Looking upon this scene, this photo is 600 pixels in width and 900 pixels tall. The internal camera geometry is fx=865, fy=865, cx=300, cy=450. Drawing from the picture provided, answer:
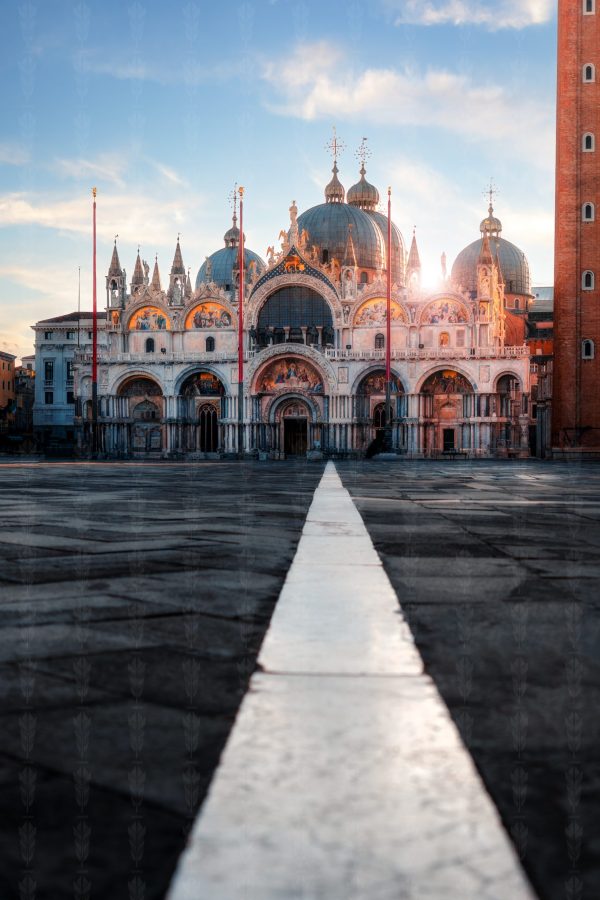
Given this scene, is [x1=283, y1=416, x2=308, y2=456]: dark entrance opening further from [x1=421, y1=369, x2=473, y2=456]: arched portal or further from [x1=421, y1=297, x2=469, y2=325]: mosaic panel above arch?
[x1=421, y1=297, x2=469, y2=325]: mosaic panel above arch

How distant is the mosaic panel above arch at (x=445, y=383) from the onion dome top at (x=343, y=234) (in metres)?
13.3

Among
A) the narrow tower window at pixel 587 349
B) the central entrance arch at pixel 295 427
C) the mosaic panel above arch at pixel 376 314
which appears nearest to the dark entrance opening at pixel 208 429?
the central entrance arch at pixel 295 427

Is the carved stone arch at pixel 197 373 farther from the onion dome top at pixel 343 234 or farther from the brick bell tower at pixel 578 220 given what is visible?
the brick bell tower at pixel 578 220

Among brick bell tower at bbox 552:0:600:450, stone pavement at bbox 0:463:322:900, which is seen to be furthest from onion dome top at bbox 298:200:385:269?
stone pavement at bbox 0:463:322:900

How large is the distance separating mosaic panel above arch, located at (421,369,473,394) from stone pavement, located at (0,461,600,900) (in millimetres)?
44400

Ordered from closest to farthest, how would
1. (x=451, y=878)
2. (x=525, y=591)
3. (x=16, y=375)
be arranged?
(x=451, y=878), (x=525, y=591), (x=16, y=375)

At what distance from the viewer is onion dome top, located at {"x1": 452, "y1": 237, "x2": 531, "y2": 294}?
69.6 meters

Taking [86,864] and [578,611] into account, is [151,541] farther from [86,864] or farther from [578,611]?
[86,864]

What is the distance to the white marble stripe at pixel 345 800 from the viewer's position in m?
0.93

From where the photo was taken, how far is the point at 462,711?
5.04ft

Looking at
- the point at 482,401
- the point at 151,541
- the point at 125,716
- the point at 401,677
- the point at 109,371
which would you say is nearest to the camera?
the point at 125,716

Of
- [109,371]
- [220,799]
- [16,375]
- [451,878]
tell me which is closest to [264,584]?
[220,799]

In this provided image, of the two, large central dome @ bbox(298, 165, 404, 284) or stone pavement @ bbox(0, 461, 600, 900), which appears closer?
stone pavement @ bbox(0, 461, 600, 900)

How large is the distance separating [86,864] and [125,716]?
503 millimetres
